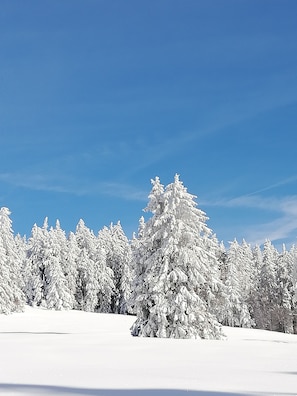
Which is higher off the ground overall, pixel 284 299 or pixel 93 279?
pixel 93 279

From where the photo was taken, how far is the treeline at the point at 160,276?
26281mm

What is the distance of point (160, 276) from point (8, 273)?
3395 centimetres

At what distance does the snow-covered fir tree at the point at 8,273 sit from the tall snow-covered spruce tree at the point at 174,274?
30.8m

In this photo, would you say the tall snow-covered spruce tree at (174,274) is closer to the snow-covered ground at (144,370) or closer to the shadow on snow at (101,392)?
the snow-covered ground at (144,370)

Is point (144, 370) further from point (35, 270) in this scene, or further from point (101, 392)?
point (35, 270)

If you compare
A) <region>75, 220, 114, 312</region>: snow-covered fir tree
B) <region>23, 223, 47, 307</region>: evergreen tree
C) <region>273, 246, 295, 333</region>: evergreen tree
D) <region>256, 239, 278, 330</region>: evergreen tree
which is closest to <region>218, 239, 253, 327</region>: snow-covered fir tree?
<region>256, 239, 278, 330</region>: evergreen tree

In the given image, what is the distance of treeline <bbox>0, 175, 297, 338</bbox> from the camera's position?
86.2 feet

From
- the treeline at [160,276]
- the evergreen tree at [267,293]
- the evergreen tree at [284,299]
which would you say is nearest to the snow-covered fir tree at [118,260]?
the treeline at [160,276]

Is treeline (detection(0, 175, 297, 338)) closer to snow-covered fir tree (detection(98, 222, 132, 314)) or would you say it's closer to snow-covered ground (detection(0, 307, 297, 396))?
snow-covered fir tree (detection(98, 222, 132, 314))

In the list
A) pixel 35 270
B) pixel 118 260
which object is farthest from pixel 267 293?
pixel 35 270

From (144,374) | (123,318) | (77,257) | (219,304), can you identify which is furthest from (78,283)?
(144,374)

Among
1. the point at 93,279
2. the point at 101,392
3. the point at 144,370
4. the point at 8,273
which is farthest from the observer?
the point at 93,279

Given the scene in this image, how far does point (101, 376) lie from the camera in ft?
32.6

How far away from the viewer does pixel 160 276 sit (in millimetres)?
26109
